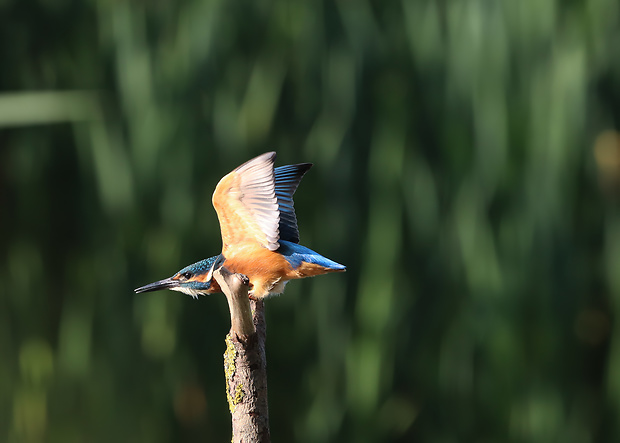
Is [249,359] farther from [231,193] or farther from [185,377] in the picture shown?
[185,377]

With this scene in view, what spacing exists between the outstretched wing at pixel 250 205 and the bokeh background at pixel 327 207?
638mm

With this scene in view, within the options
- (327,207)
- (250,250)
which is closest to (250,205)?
(250,250)

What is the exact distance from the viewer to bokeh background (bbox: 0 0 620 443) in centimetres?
115

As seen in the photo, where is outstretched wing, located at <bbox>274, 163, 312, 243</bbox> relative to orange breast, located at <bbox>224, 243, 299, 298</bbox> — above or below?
above

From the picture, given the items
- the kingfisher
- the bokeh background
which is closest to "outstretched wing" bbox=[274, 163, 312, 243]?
the kingfisher

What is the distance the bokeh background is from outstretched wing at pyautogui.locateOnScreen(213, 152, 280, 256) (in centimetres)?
64

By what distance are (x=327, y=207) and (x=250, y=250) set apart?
26.3 inches

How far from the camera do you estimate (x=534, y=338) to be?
3.89 ft

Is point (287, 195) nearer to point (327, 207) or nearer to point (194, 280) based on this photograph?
point (194, 280)

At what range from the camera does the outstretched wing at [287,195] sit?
54 centimetres

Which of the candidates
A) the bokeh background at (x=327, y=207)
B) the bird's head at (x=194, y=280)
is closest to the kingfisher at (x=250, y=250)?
the bird's head at (x=194, y=280)

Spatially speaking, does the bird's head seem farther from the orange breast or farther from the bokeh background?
the bokeh background

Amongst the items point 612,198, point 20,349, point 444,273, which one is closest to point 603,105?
point 612,198

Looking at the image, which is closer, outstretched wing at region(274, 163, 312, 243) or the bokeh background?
outstretched wing at region(274, 163, 312, 243)
